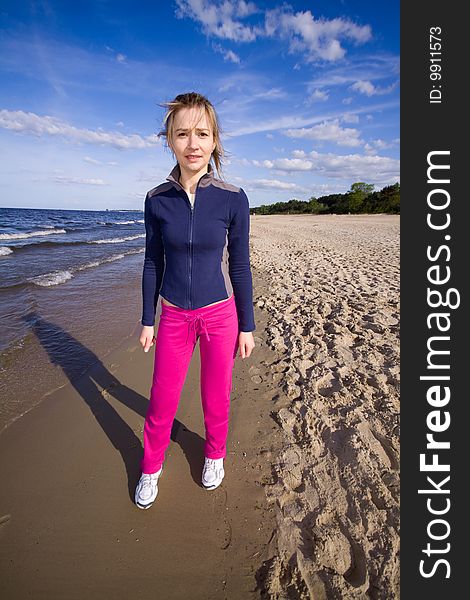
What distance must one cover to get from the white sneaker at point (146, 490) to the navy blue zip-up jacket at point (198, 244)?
1196mm

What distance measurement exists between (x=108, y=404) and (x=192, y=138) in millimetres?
2714

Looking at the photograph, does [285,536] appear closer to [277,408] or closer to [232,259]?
[277,408]

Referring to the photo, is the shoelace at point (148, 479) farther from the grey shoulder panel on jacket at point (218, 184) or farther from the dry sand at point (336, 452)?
the grey shoulder panel on jacket at point (218, 184)

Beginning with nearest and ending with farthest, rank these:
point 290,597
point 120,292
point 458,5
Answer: point 290,597
point 458,5
point 120,292

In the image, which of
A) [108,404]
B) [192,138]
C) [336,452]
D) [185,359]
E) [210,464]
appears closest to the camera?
[192,138]

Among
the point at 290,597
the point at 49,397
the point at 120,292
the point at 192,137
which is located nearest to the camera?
the point at 290,597

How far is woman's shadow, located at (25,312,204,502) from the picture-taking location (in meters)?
2.47

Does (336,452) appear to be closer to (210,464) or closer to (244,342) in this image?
(210,464)

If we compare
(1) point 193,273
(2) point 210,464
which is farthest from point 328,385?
(1) point 193,273

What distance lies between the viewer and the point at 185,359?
1973 millimetres

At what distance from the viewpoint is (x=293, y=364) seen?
3.70 m

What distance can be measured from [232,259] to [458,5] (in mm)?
2482

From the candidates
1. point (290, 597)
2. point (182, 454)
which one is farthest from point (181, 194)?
point (290, 597)

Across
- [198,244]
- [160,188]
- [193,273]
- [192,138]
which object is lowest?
[193,273]
